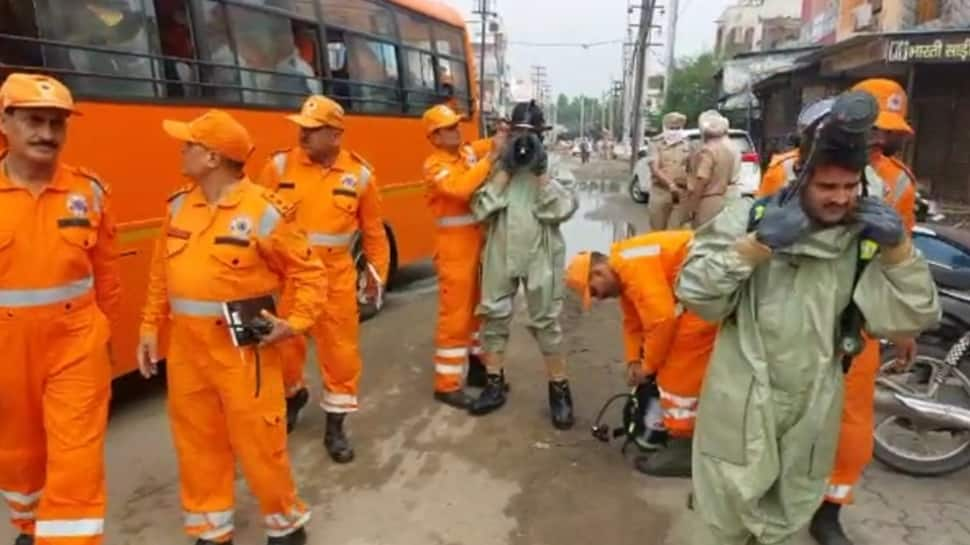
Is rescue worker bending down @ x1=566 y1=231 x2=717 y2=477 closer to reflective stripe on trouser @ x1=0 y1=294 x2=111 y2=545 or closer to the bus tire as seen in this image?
reflective stripe on trouser @ x1=0 y1=294 x2=111 y2=545

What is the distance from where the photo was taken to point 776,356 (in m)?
2.36

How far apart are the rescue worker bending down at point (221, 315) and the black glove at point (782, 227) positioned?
1.70 meters

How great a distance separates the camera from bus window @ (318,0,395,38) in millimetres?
6660

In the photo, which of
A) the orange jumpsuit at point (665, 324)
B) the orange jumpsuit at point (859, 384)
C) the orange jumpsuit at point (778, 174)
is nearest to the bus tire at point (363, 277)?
the orange jumpsuit at point (665, 324)

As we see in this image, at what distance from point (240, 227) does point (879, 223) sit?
2.04 meters

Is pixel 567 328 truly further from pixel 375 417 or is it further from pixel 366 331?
pixel 375 417

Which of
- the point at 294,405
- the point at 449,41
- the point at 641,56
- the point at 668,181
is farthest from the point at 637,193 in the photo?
the point at 294,405

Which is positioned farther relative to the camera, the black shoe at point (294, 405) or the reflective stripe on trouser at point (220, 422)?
the black shoe at point (294, 405)

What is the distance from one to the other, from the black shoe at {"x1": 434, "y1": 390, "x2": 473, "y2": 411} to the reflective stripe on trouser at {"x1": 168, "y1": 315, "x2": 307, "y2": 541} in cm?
187

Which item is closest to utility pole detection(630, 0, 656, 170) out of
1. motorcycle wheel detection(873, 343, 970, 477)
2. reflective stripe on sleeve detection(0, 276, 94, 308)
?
motorcycle wheel detection(873, 343, 970, 477)

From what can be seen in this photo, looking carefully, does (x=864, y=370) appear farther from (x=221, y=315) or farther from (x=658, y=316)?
(x=221, y=315)

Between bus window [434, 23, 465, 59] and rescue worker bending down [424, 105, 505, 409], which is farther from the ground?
bus window [434, 23, 465, 59]

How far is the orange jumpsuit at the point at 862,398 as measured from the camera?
3.12m

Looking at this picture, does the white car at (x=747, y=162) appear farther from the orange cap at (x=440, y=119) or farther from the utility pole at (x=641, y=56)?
the utility pole at (x=641, y=56)
